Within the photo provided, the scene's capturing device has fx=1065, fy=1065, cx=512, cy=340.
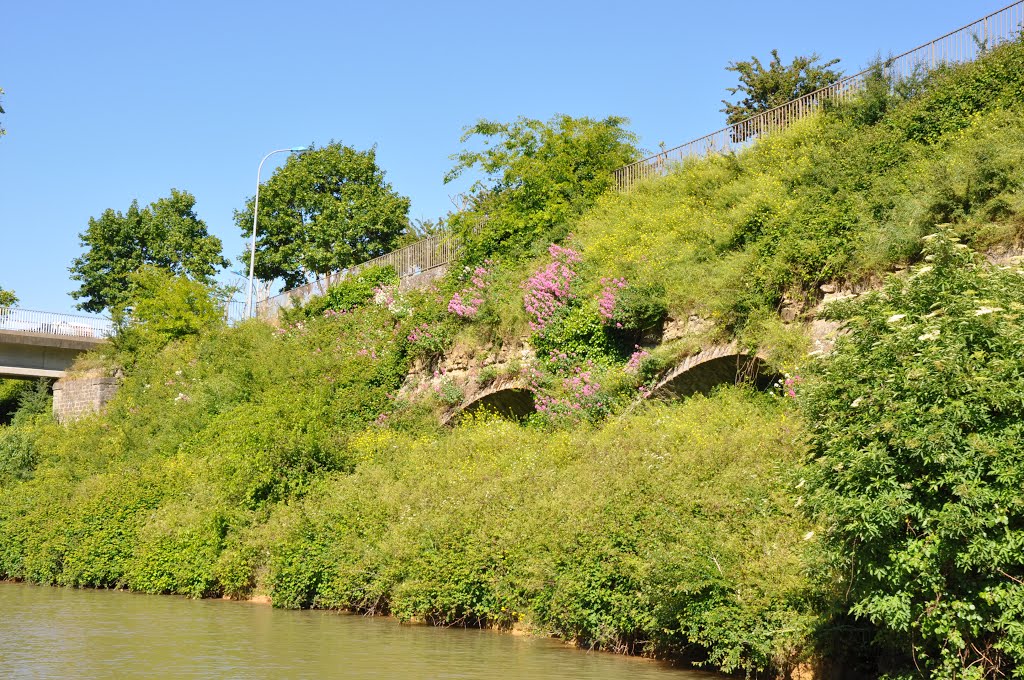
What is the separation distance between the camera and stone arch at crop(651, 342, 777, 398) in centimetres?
1688

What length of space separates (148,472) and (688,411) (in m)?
15.2

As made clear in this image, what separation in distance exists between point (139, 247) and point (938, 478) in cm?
5732

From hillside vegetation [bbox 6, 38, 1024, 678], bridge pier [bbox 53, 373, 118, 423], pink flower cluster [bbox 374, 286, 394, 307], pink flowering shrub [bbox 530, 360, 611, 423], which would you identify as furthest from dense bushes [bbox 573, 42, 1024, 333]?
bridge pier [bbox 53, 373, 118, 423]

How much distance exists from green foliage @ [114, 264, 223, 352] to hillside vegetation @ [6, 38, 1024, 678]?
6.43m

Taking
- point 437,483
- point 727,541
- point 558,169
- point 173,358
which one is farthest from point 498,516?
point 173,358

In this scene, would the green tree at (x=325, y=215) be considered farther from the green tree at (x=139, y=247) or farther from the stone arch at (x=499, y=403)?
the stone arch at (x=499, y=403)

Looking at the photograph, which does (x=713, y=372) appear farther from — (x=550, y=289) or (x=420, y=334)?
(x=420, y=334)

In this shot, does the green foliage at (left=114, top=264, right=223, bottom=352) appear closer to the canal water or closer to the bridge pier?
the bridge pier

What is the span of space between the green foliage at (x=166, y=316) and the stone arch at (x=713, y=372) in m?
22.7

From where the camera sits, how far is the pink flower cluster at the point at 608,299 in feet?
65.0

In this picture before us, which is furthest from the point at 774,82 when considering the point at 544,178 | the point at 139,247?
the point at 139,247

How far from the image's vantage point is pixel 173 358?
35.3 m

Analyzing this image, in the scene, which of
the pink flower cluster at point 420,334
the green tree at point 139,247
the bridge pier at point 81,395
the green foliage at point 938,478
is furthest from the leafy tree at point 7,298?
the green foliage at point 938,478

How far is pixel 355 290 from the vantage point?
Answer: 30.0m
